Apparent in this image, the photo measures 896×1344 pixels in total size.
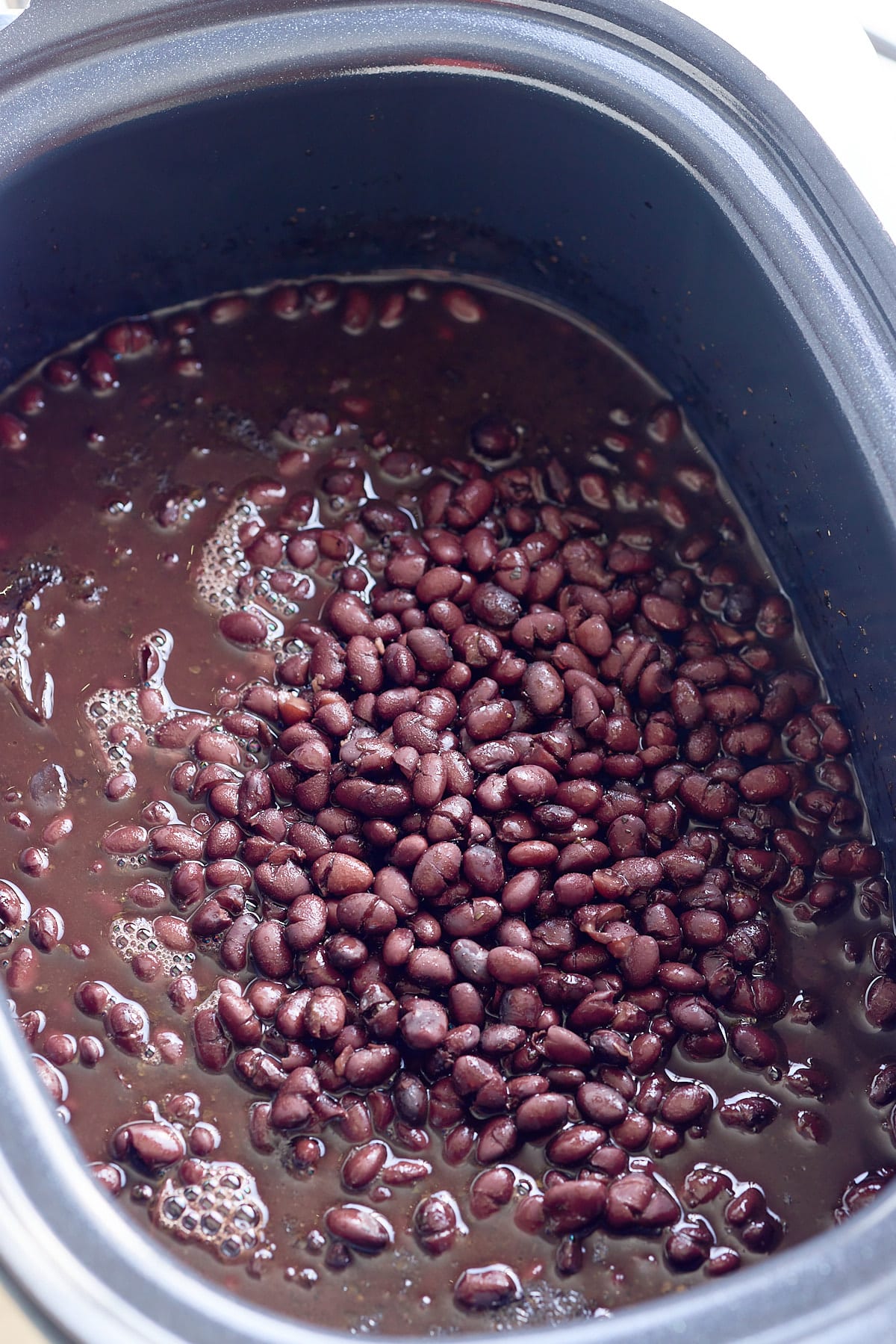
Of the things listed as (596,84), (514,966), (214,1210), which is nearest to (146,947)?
(214,1210)

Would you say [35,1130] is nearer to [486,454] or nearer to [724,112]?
[486,454]

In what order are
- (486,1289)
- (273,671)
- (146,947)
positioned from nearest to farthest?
1. (486,1289)
2. (146,947)
3. (273,671)

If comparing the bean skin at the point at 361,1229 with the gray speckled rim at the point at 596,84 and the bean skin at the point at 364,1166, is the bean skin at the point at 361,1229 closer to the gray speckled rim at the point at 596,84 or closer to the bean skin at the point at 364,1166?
→ the bean skin at the point at 364,1166

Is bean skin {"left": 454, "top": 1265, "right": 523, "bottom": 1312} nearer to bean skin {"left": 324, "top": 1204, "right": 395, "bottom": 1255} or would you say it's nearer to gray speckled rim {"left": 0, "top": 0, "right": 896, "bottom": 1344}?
bean skin {"left": 324, "top": 1204, "right": 395, "bottom": 1255}

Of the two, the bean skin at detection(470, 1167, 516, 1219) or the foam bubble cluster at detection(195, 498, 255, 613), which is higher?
the foam bubble cluster at detection(195, 498, 255, 613)

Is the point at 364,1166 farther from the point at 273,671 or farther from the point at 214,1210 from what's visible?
the point at 273,671

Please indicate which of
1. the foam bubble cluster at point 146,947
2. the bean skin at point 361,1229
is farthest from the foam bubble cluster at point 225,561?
the bean skin at point 361,1229

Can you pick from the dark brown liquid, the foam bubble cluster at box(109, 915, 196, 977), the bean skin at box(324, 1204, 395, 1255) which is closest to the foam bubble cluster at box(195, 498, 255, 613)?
the dark brown liquid

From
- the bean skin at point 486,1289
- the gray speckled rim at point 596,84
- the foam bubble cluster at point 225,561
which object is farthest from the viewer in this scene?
the foam bubble cluster at point 225,561
